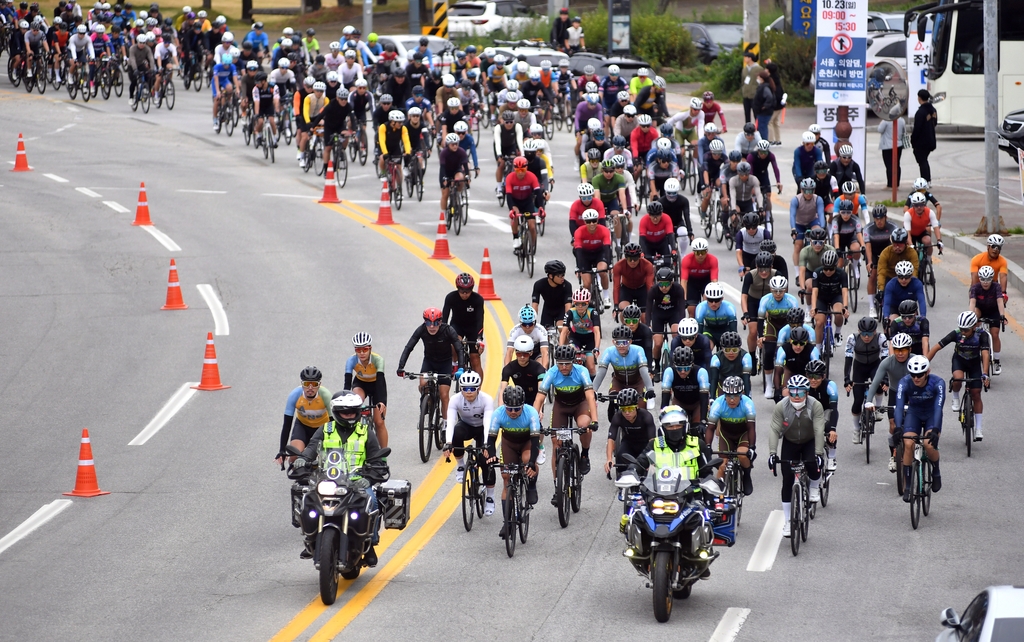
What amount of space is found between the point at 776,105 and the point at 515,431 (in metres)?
22.6

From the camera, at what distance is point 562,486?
49.5 feet

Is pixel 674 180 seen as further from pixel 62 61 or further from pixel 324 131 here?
pixel 62 61

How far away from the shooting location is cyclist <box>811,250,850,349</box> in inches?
791

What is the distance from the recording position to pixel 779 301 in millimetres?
19078

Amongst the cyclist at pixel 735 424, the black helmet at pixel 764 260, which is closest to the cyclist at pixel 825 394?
the cyclist at pixel 735 424

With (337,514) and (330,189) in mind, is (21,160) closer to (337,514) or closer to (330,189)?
(330,189)

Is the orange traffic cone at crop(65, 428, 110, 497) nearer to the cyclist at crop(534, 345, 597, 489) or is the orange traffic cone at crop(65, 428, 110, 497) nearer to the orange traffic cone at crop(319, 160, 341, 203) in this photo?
the cyclist at crop(534, 345, 597, 489)

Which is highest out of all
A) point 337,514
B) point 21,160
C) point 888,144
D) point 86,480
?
point 888,144

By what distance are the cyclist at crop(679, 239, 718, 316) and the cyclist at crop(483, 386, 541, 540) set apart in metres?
6.14

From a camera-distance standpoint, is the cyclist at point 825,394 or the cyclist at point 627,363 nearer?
the cyclist at point 825,394

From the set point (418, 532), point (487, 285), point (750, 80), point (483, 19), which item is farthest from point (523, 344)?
point (483, 19)

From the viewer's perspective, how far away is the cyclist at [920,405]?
50.4 feet

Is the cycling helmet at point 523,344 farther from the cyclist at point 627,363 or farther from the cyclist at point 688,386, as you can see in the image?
the cyclist at point 688,386

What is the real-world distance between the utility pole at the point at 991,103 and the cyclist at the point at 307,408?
642 inches
